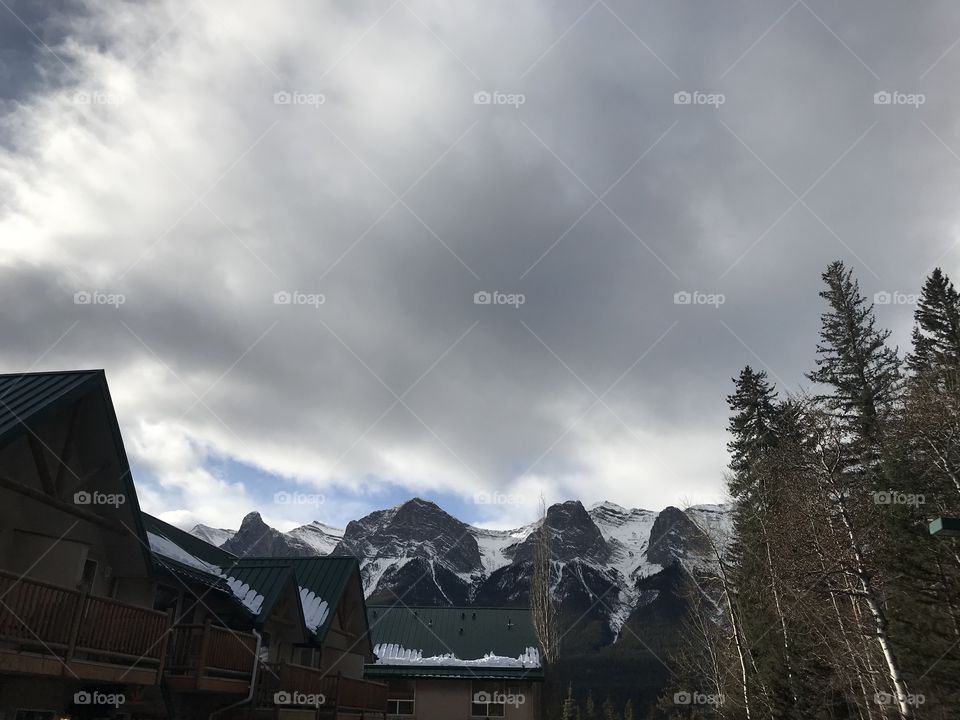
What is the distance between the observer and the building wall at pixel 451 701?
3528 centimetres

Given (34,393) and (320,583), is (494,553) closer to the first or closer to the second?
(320,583)

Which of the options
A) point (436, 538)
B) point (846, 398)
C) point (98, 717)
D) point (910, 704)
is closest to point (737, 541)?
point (846, 398)

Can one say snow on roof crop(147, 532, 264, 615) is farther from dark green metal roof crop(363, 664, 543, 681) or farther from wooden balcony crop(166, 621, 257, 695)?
dark green metal roof crop(363, 664, 543, 681)

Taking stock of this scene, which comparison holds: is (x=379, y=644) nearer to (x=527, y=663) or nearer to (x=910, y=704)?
(x=527, y=663)

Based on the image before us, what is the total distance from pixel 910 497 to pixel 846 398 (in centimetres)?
2176

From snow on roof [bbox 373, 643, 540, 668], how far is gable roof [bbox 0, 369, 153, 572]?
25.3 metres

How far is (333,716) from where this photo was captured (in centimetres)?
2247

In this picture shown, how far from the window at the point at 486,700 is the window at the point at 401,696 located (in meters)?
3.51
